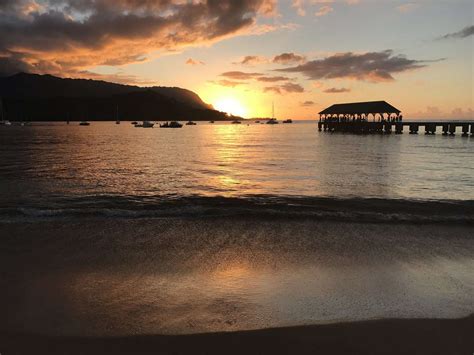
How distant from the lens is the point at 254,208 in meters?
12.6

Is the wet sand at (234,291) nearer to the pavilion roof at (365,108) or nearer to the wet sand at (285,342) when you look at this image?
the wet sand at (285,342)

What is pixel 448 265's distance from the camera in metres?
6.97

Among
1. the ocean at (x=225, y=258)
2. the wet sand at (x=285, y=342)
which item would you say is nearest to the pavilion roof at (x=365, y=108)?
the ocean at (x=225, y=258)

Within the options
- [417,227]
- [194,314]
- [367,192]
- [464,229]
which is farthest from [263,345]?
[367,192]

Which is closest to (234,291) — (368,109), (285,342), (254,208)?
(285,342)

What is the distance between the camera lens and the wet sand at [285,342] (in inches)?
157

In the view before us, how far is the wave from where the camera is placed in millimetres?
11375

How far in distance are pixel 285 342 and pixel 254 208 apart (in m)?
8.51

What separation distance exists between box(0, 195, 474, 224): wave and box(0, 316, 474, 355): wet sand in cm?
680

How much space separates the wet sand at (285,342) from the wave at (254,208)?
6802 mm

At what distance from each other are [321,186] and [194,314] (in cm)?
1396

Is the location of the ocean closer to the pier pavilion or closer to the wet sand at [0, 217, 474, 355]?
the wet sand at [0, 217, 474, 355]

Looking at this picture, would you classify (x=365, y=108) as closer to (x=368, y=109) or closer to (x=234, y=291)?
(x=368, y=109)

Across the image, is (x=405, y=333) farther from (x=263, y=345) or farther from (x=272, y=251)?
(x=272, y=251)
